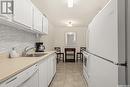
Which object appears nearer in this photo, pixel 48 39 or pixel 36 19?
pixel 36 19

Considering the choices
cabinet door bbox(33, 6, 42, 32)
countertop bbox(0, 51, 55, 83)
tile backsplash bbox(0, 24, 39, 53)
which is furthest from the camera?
cabinet door bbox(33, 6, 42, 32)

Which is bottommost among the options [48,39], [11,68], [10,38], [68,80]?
[68,80]

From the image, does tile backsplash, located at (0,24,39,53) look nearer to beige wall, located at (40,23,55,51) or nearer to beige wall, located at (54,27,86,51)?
beige wall, located at (40,23,55,51)

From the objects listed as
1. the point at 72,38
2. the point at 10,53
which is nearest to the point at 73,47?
the point at 72,38

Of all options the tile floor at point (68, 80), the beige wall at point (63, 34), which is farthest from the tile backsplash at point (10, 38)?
the beige wall at point (63, 34)

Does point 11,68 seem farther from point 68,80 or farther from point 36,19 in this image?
point 68,80

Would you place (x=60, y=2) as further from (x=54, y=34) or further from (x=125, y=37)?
(x=54, y=34)

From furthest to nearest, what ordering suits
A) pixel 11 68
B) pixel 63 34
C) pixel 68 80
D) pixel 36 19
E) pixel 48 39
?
pixel 63 34 → pixel 48 39 → pixel 68 80 → pixel 36 19 → pixel 11 68

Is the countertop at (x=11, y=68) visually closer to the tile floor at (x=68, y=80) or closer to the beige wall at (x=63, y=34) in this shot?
the tile floor at (x=68, y=80)

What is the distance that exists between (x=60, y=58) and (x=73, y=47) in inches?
45.0

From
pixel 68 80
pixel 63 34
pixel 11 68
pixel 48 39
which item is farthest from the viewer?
pixel 63 34

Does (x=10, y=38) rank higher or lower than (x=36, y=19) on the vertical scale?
lower

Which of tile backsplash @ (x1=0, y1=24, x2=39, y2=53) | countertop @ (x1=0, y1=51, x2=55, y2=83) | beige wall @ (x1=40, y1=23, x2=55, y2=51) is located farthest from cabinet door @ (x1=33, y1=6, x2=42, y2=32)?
beige wall @ (x1=40, y1=23, x2=55, y2=51)

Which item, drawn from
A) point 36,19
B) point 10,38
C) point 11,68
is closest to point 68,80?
point 36,19
